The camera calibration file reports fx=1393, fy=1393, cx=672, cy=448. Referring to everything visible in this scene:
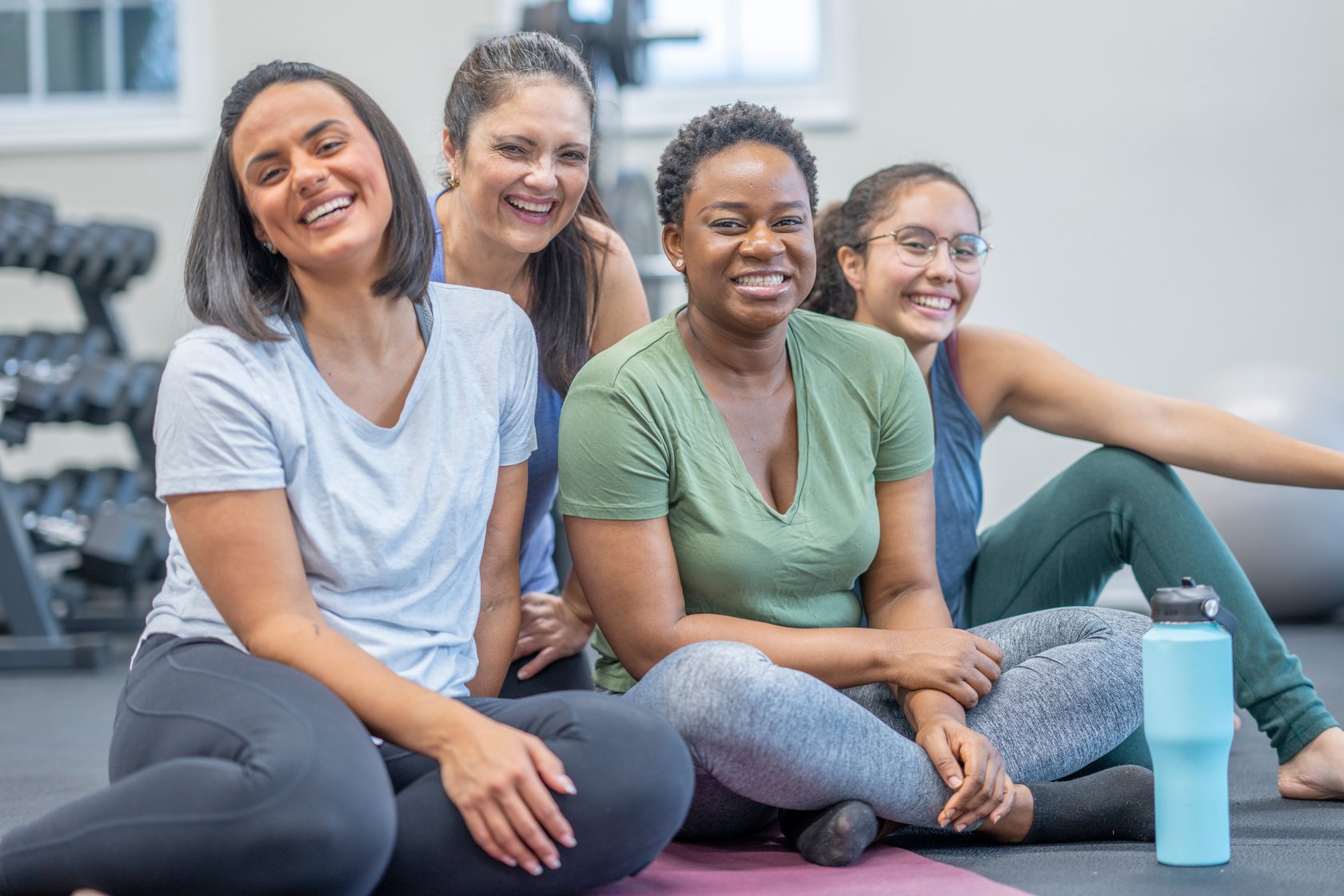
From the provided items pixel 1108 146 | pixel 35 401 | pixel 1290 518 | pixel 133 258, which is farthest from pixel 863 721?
pixel 1108 146

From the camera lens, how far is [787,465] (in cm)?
141

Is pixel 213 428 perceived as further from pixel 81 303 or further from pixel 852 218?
pixel 81 303

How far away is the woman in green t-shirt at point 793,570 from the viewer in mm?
1232

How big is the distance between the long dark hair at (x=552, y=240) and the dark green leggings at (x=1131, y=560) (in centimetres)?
58

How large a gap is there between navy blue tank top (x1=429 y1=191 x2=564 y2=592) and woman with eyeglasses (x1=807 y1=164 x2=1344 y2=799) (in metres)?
0.44

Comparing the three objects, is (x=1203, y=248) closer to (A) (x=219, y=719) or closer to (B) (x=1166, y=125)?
(B) (x=1166, y=125)

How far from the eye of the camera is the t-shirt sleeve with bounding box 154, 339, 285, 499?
3.61 feet

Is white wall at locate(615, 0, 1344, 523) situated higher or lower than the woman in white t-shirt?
higher

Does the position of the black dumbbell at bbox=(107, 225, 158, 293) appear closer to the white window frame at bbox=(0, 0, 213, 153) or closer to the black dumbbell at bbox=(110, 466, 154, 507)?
the black dumbbell at bbox=(110, 466, 154, 507)

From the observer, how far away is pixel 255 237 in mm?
1231

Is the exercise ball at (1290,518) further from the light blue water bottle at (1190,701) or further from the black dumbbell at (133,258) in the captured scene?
the black dumbbell at (133,258)

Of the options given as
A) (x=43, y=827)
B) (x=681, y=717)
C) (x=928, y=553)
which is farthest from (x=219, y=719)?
(x=928, y=553)

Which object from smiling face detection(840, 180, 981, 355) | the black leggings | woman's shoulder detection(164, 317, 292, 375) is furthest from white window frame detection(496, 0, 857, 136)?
the black leggings

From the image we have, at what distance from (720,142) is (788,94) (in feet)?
9.71
